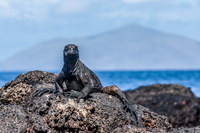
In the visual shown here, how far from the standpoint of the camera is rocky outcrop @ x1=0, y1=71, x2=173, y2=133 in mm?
5488

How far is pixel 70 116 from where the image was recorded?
5543mm

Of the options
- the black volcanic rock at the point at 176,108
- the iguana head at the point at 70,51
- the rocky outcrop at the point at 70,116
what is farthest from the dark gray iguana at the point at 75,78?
the black volcanic rock at the point at 176,108

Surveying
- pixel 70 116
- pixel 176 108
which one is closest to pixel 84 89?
pixel 70 116

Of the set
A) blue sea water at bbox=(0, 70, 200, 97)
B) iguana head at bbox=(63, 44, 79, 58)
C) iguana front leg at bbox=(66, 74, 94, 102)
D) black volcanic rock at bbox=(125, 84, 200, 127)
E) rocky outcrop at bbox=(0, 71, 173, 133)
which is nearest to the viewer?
rocky outcrop at bbox=(0, 71, 173, 133)

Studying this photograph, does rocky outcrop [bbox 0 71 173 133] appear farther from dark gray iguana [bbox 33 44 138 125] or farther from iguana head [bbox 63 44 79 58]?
iguana head [bbox 63 44 79 58]

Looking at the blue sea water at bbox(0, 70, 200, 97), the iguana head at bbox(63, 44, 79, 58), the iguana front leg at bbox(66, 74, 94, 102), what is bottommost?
the iguana front leg at bbox(66, 74, 94, 102)

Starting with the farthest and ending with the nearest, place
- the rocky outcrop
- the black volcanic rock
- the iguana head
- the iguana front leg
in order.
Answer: the black volcanic rock → the iguana head → the iguana front leg → the rocky outcrop

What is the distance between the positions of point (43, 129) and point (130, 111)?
1656 mm

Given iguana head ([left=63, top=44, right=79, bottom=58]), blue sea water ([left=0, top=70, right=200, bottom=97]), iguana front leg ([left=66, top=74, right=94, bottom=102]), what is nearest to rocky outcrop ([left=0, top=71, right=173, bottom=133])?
iguana front leg ([left=66, top=74, right=94, bottom=102])

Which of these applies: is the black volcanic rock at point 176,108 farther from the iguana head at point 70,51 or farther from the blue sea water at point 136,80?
the blue sea water at point 136,80

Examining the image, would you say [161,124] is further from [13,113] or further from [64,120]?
[13,113]

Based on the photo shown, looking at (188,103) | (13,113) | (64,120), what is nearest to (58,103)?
(64,120)

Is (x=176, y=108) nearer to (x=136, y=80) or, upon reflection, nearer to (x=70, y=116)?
(x=70, y=116)

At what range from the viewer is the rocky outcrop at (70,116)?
5.49 metres
